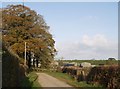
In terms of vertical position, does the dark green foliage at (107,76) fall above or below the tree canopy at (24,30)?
below

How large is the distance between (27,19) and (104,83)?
41830 millimetres

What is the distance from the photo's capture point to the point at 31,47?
214ft

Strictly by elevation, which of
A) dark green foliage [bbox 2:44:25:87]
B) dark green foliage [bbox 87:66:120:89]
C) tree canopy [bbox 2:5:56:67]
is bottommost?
dark green foliage [bbox 87:66:120:89]

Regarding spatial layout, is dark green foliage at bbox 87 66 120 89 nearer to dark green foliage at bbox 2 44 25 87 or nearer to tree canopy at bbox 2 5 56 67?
dark green foliage at bbox 2 44 25 87

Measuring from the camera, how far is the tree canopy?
214 ft

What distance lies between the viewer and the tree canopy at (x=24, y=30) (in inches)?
2566

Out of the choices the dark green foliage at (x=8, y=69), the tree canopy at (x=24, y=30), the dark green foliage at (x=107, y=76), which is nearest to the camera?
the dark green foliage at (x=8, y=69)

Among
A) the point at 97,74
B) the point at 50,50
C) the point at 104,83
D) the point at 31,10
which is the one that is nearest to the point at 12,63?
the point at 104,83

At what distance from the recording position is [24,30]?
66062mm

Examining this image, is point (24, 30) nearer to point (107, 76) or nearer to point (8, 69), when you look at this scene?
point (107, 76)

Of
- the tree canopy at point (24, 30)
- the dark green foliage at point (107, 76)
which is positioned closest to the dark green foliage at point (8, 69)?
the dark green foliage at point (107, 76)

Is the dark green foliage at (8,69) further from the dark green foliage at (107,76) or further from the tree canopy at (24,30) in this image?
the tree canopy at (24,30)

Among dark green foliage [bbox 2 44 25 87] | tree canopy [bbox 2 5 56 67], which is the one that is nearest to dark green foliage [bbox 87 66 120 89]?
dark green foliage [bbox 2 44 25 87]

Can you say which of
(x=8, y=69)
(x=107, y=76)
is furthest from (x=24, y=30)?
(x=8, y=69)
